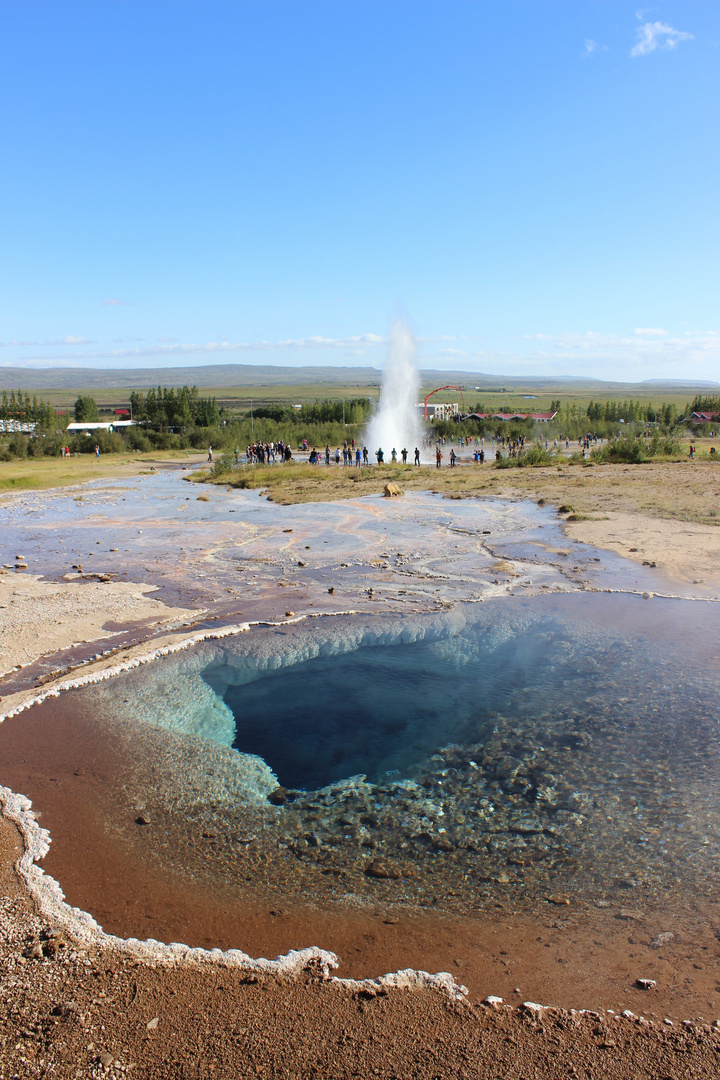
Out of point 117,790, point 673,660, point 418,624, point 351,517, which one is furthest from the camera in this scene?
point 351,517

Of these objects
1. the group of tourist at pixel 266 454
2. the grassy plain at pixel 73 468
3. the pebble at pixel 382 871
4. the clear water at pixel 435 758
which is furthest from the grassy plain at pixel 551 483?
the pebble at pixel 382 871

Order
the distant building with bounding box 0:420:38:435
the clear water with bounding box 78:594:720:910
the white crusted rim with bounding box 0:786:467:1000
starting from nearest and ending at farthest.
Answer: the white crusted rim with bounding box 0:786:467:1000
the clear water with bounding box 78:594:720:910
the distant building with bounding box 0:420:38:435

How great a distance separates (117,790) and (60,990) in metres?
2.64

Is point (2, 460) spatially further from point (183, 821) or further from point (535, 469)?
point (183, 821)

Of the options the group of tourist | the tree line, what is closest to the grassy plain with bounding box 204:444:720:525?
the group of tourist

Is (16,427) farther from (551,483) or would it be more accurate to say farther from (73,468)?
(551,483)

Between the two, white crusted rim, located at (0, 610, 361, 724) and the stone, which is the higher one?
white crusted rim, located at (0, 610, 361, 724)

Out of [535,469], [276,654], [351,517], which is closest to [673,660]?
[276,654]

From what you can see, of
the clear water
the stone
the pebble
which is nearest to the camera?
the stone

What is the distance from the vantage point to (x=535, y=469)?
3788cm

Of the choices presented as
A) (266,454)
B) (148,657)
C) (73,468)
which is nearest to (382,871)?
(148,657)

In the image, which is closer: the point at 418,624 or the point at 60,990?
the point at 60,990

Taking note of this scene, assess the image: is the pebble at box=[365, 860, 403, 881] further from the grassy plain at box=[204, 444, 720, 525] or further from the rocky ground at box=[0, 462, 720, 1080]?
the grassy plain at box=[204, 444, 720, 525]

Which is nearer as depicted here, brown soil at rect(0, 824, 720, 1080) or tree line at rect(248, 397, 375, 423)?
brown soil at rect(0, 824, 720, 1080)
